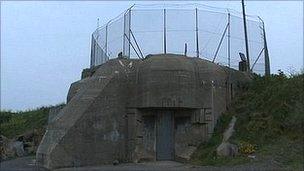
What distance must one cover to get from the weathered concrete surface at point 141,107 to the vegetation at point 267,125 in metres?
0.92

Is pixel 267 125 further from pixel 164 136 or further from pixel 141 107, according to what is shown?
pixel 141 107

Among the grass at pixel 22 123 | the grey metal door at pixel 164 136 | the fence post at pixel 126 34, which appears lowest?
the grey metal door at pixel 164 136

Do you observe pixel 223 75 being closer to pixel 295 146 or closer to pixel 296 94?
pixel 296 94

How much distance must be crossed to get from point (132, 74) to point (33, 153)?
1062 cm

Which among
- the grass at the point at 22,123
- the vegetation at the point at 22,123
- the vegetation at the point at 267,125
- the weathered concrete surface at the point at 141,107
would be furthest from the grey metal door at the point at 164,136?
the vegetation at the point at 22,123

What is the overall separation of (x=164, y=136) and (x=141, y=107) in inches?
68.6

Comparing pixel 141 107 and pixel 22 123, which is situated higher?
pixel 22 123

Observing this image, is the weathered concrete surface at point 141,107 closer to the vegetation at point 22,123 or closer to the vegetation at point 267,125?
the vegetation at point 267,125

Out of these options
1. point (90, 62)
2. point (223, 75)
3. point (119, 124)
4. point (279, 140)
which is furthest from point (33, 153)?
point (279, 140)

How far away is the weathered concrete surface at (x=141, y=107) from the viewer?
20.3m

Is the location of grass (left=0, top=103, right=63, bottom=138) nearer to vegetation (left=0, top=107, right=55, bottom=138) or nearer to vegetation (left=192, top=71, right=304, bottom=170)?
vegetation (left=0, top=107, right=55, bottom=138)

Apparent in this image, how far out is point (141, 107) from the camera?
2112cm

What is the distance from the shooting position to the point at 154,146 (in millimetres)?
21469

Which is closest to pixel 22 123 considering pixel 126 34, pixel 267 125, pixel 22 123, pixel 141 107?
pixel 22 123
